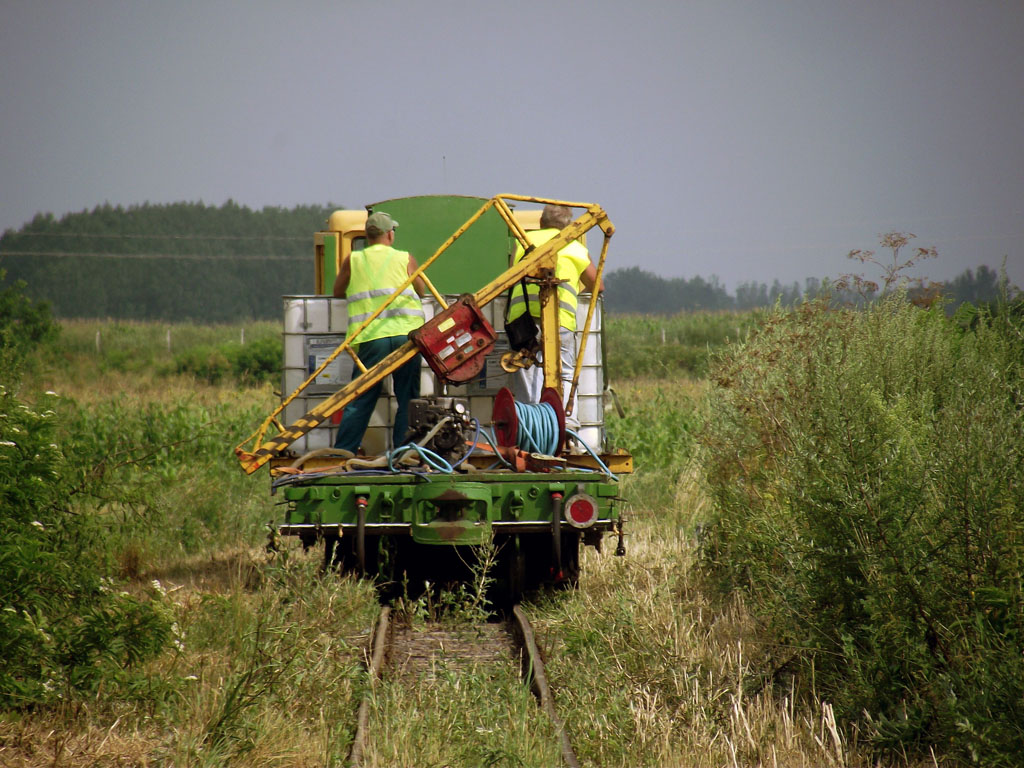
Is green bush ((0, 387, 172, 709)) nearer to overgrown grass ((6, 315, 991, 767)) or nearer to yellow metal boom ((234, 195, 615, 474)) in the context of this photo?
overgrown grass ((6, 315, 991, 767))

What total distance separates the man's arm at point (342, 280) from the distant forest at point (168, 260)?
82288mm

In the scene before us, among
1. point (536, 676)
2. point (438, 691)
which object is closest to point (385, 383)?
point (536, 676)

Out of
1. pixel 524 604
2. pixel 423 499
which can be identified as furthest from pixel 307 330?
pixel 524 604

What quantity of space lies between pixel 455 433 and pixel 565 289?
1.55m

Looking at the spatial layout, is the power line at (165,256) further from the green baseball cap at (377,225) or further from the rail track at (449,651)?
the rail track at (449,651)

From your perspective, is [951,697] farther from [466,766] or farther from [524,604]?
[524,604]

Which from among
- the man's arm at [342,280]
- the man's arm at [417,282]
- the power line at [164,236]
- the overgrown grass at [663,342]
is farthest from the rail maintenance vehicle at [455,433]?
the power line at [164,236]

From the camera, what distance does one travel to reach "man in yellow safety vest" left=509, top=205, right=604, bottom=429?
8438mm

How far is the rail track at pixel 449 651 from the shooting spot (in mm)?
5280

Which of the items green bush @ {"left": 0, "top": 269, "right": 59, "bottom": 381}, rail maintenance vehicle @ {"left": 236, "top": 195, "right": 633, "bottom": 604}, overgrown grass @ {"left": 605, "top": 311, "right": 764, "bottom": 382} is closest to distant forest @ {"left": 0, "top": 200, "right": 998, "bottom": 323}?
overgrown grass @ {"left": 605, "top": 311, "right": 764, "bottom": 382}

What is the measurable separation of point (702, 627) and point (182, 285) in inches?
3996

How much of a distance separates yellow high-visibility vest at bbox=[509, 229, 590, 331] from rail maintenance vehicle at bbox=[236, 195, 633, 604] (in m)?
0.14

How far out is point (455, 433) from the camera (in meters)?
7.63

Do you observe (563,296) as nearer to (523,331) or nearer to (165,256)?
(523,331)
